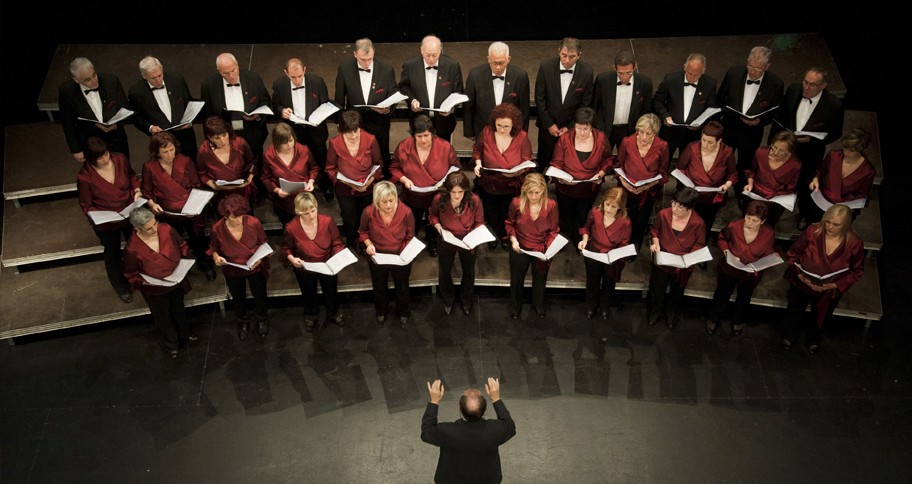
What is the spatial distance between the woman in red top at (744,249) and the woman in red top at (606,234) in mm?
712

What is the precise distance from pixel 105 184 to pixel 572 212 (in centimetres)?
344

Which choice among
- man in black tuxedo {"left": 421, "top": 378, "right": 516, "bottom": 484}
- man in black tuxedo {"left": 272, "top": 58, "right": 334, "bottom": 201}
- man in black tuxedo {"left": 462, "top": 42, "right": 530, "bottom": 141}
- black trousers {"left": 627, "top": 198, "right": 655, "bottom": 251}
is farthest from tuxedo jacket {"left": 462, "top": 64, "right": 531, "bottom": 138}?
man in black tuxedo {"left": 421, "top": 378, "right": 516, "bottom": 484}

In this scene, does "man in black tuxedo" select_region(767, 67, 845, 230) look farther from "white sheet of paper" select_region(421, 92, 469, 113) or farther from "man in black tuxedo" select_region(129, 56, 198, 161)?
"man in black tuxedo" select_region(129, 56, 198, 161)

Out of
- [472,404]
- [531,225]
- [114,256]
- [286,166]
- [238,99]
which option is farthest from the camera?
[238,99]

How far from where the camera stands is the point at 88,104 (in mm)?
5211

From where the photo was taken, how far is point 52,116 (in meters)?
6.42

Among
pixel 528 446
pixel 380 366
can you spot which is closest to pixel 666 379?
pixel 528 446

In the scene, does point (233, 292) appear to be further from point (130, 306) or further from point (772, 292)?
point (772, 292)

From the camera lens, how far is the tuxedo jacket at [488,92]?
528cm

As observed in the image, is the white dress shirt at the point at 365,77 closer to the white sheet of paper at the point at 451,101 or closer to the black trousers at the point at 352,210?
the white sheet of paper at the point at 451,101

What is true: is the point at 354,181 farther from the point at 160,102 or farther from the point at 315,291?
the point at 160,102

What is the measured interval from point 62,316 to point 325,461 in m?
2.44

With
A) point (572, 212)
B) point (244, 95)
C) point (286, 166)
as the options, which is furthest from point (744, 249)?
point (244, 95)

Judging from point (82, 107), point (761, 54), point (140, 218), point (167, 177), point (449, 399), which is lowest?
point (449, 399)
